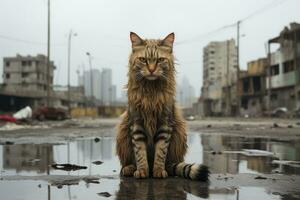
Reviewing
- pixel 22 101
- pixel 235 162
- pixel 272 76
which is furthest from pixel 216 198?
pixel 22 101

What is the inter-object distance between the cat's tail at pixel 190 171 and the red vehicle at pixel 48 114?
1543 inches

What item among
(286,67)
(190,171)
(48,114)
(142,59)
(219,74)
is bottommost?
(190,171)

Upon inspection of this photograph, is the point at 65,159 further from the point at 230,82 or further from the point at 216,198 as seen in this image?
the point at 230,82

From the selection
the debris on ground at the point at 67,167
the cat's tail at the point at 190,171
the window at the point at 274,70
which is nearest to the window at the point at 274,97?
the window at the point at 274,70

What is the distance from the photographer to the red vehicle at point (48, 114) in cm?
4462

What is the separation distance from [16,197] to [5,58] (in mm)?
101874

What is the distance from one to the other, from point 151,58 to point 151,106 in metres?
0.63

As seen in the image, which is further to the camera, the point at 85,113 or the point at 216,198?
the point at 85,113

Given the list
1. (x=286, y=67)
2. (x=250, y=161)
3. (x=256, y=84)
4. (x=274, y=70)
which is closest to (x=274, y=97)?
(x=274, y=70)

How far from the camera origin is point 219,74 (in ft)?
461

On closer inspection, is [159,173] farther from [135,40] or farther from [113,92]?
[113,92]

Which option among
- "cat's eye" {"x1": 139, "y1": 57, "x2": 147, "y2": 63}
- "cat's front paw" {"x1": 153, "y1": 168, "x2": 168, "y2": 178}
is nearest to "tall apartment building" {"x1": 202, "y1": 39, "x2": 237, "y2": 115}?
"cat's front paw" {"x1": 153, "y1": 168, "x2": 168, "y2": 178}

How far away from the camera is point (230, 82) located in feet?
300

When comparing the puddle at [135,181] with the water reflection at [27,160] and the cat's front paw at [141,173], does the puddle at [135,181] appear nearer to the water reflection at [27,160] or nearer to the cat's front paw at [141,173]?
the water reflection at [27,160]
